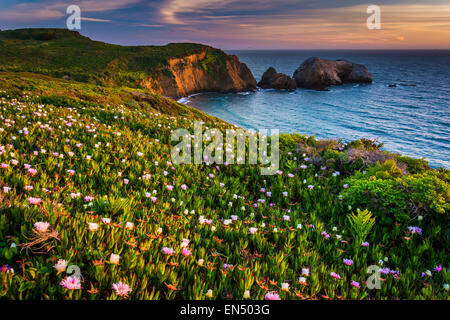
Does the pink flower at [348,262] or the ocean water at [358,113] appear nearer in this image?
the pink flower at [348,262]

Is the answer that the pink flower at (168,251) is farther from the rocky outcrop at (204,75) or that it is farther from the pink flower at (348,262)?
the rocky outcrop at (204,75)

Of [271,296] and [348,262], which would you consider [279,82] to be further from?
[271,296]

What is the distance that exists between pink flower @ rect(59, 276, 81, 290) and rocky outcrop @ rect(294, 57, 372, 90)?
87.0 metres

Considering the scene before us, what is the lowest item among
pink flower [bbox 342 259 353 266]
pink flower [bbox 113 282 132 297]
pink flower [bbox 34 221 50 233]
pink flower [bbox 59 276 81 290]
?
pink flower [bbox 342 259 353 266]

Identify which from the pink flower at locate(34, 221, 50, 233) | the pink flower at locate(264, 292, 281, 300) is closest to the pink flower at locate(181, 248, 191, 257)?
the pink flower at locate(264, 292, 281, 300)

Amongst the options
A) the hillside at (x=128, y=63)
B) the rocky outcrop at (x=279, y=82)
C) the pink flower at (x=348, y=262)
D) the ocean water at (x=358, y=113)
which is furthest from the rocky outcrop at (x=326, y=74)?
the pink flower at (x=348, y=262)

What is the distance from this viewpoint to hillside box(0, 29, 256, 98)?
4941 centimetres

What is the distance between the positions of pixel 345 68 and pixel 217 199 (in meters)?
104

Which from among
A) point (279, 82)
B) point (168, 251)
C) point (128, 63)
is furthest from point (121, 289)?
point (279, 82)

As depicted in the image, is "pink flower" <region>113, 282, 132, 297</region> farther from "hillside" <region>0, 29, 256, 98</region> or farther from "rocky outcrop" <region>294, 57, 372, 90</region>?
"rocky outcrop" <region>294, 57, 372, 90</region>

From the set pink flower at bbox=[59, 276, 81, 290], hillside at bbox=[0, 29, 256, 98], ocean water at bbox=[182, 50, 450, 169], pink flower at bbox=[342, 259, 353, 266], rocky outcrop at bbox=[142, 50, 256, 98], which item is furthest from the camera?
rocky outcrop at bbox=[142, 50, 256, 98]

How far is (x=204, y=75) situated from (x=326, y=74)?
39.8 meters

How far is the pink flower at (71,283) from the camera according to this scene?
180cm
